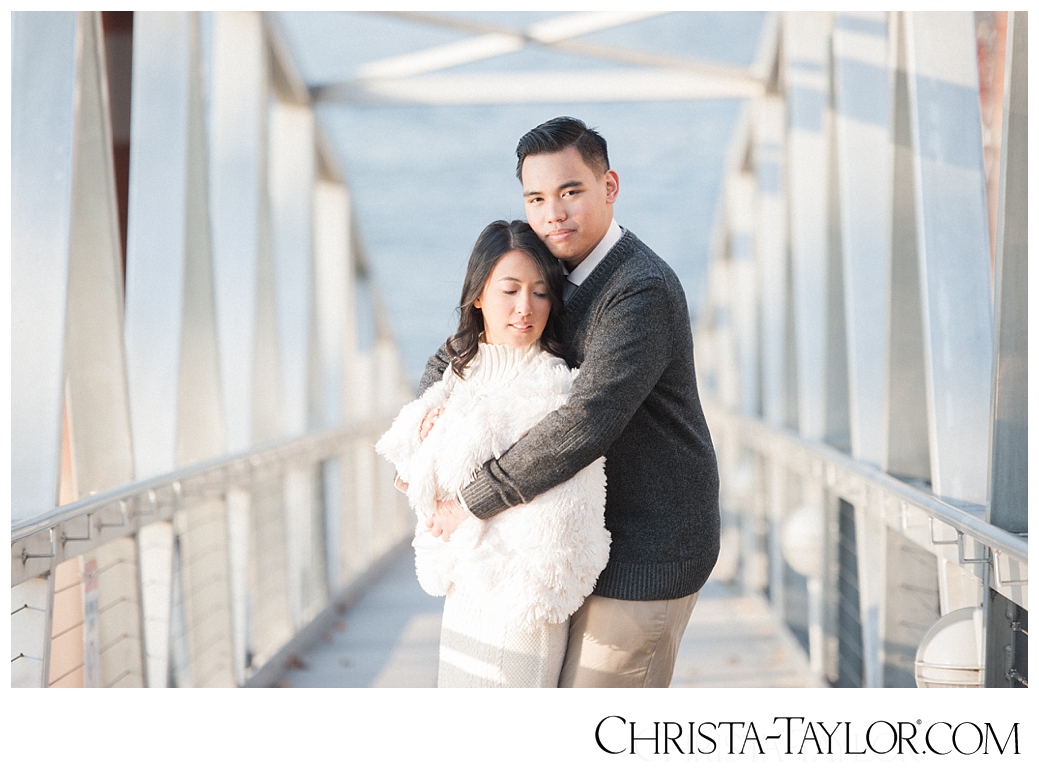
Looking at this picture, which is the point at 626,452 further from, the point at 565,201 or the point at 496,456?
the point at 565,201

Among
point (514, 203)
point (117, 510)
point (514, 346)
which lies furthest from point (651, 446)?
point (514, 203)

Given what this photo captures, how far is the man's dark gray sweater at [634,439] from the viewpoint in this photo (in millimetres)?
1642

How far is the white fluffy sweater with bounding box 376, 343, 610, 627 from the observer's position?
1.68 m

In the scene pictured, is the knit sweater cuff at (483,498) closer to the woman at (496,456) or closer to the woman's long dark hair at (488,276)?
the woman at (496,456)

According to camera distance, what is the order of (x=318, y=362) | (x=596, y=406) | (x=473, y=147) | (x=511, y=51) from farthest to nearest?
(x=473, y=147) < (x=318, y=362) < (x=511, y=51) < (x=596, y=406)

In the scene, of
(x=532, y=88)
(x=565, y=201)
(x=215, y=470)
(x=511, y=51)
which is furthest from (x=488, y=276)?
(x=532, y=88)

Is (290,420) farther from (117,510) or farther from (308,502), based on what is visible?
(117,510)

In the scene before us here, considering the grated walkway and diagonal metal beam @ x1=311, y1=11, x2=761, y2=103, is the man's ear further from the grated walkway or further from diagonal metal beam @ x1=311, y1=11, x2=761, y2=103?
diagonal metal beam @ x1=311, y1=11, x2=761, y2=103

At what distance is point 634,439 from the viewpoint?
176 centimetres

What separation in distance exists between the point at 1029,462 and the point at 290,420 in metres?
4.41

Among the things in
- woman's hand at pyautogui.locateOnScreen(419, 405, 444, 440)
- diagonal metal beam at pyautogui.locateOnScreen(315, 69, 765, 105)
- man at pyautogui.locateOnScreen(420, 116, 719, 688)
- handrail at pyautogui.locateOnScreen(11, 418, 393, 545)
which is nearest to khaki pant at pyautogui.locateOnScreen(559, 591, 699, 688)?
man at pyautogui.locateOnScreen(420, 116, 719, 688)

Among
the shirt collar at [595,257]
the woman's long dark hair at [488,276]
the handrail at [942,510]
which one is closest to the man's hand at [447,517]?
the woman's long dark hair at [488,276]

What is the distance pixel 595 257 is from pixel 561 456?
354mm

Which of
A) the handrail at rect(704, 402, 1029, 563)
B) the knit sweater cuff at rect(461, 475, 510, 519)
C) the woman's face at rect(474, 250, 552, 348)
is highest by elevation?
the woman's face at rect(474, 250, 552, 348)
